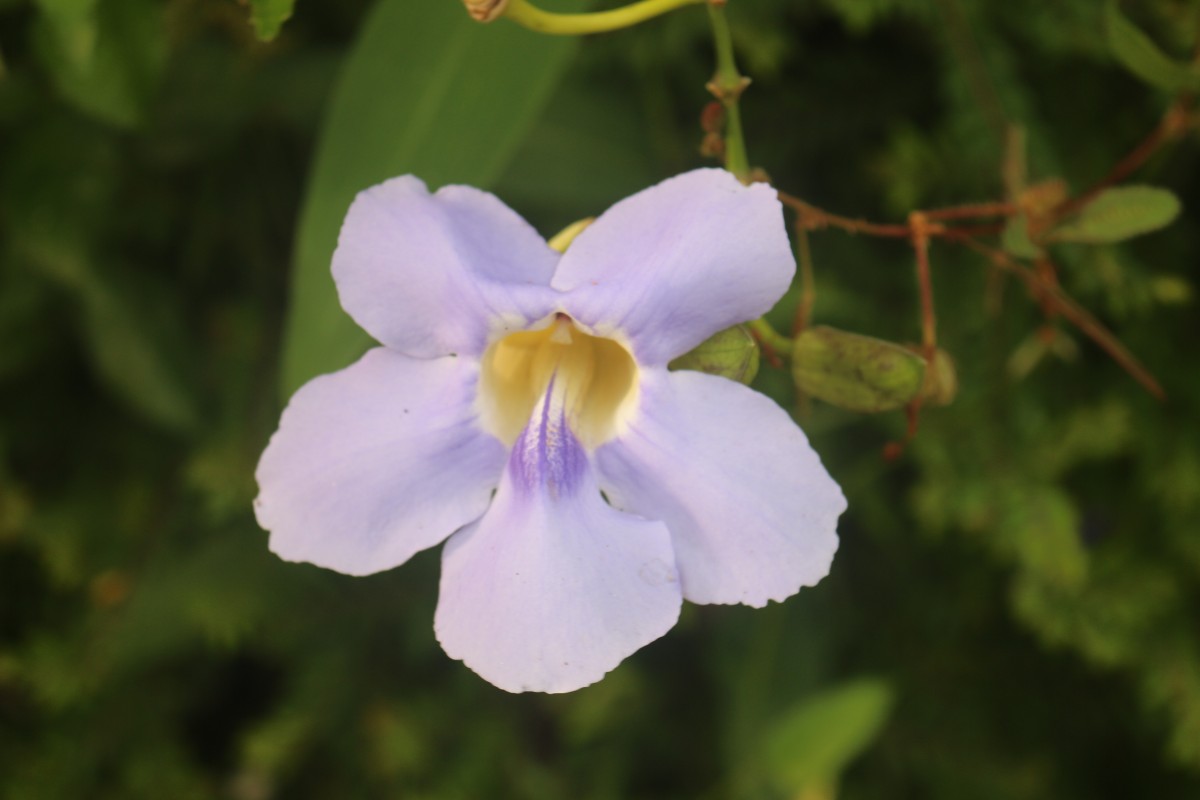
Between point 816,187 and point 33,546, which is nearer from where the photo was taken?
point 816,187

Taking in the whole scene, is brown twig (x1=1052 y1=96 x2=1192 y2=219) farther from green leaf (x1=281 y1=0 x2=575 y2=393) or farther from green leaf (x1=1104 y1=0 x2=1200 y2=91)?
green leaf (x1=281 y1=0 x2=575 y2=393)

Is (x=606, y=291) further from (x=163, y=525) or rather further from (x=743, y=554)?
(x=163, y=525)

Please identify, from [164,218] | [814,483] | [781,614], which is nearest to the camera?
[814,483]

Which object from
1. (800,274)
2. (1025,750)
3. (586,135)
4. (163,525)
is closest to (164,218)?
(163,525)

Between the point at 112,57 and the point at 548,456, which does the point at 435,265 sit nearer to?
the point at 548,456

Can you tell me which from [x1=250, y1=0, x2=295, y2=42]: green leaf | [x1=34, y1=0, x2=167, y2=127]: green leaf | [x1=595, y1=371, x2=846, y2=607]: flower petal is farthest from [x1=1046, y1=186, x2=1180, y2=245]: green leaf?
[x1=34, y1=0, x2=167, y2=127]: green leaf

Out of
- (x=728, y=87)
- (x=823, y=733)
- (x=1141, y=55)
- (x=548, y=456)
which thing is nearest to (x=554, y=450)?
(x=548, y=456)

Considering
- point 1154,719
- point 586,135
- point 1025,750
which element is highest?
point 586,135
